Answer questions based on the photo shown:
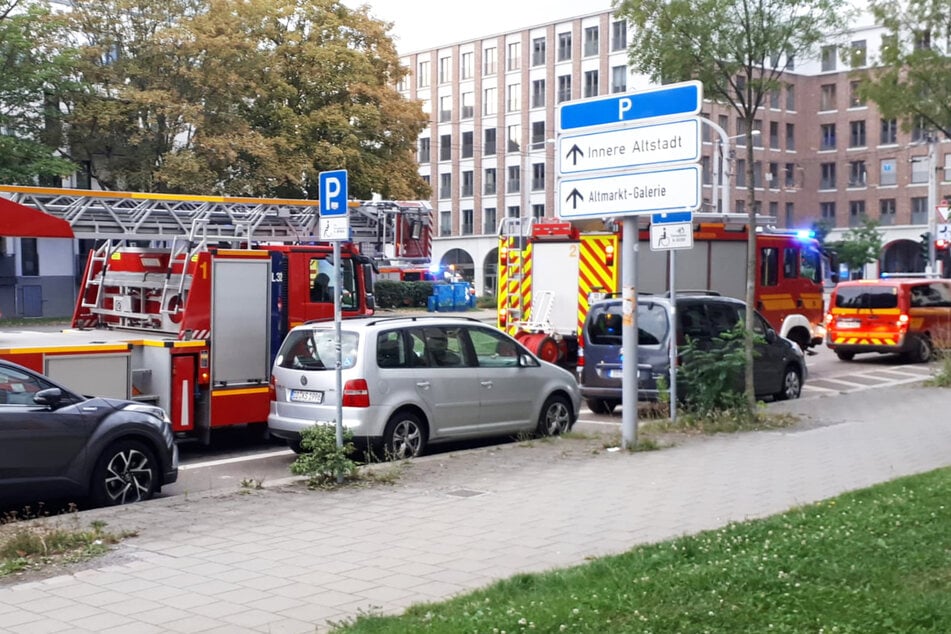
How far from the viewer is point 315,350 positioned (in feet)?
40.0

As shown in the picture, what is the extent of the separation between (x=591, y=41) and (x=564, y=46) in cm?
220

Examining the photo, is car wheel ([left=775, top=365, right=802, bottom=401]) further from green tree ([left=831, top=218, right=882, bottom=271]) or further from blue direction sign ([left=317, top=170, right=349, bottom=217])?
green tree ([left=831, top=218, right=882, bottom=271])

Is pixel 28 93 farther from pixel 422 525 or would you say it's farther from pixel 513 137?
pixel 513 137

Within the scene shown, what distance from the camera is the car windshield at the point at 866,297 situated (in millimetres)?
24422

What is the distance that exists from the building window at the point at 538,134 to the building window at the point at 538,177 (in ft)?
4.22

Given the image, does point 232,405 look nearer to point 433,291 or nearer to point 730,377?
point 730,377

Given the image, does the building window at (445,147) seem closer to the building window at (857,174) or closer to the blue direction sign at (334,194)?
Answer: the building window at (857,174)

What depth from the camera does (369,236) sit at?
17.3 metres

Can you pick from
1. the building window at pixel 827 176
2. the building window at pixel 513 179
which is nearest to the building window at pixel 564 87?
the building window at pixel 513 179

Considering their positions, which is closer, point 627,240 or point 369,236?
point 627,240

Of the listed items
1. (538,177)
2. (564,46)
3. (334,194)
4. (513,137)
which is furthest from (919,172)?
(334,194)

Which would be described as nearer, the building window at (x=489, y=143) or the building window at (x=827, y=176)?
the building window at (x=489, y=143)

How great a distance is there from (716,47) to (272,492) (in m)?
9.18

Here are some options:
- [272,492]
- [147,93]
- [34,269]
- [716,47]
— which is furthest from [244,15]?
[272,492]
